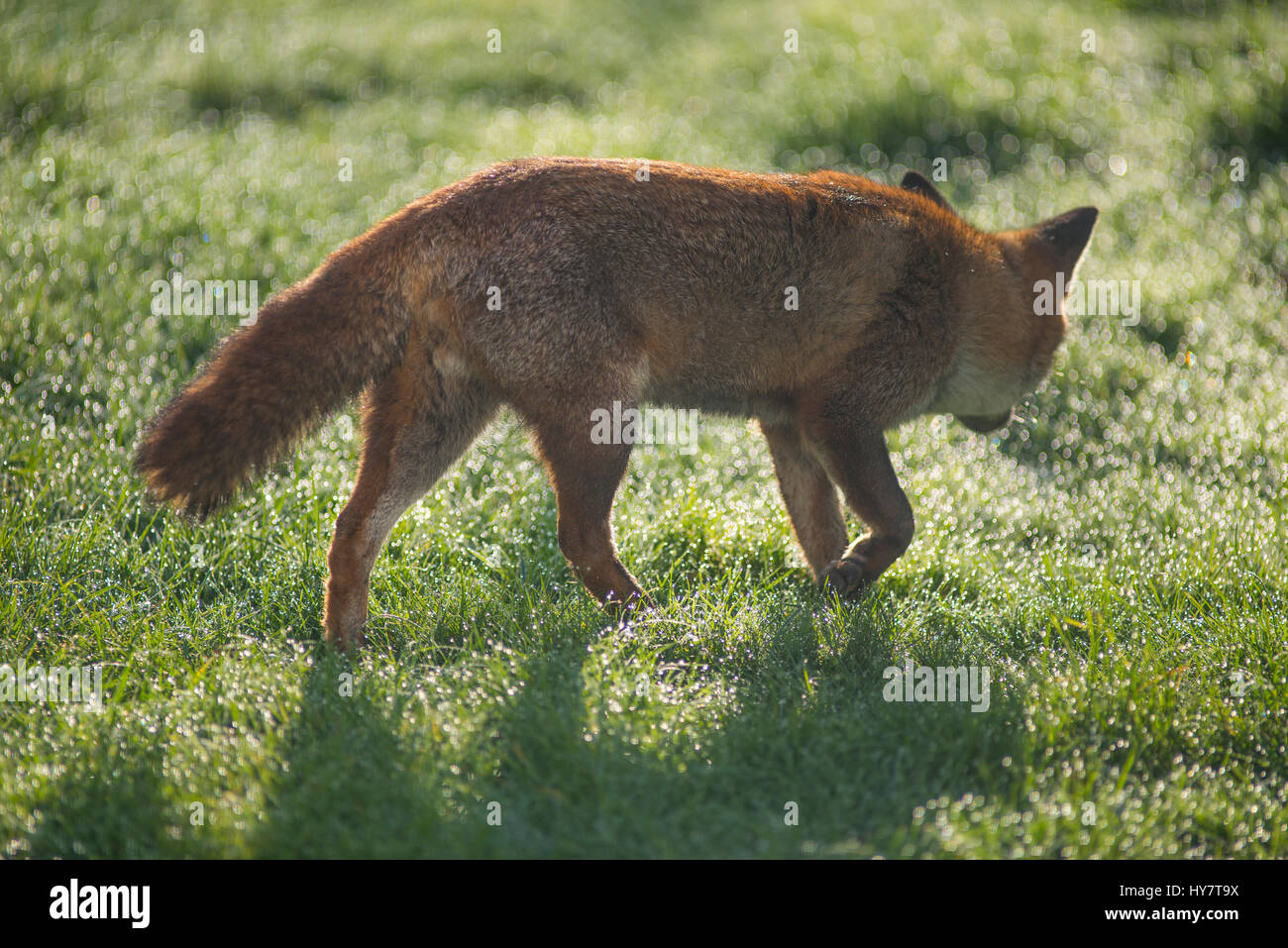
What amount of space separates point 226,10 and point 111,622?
10.3 metres

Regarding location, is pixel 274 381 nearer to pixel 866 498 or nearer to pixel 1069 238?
pixel 866 498

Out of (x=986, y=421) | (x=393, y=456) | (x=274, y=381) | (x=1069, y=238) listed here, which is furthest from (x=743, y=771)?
(x=1069, y=238)

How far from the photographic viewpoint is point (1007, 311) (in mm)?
4848

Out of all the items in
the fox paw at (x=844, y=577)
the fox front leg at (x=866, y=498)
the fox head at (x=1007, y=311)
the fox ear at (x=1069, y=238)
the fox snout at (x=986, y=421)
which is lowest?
the fox paw at (x=844, y=577)

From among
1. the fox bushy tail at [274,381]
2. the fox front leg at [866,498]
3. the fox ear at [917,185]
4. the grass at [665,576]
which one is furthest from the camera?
the fox ear at [917,185]

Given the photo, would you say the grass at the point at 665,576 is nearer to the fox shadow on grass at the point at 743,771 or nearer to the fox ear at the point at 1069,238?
the fox shadow on grass at the point at 743,771

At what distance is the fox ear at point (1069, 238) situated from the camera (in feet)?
16.9

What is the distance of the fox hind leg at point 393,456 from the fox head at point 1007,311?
6.79 feet

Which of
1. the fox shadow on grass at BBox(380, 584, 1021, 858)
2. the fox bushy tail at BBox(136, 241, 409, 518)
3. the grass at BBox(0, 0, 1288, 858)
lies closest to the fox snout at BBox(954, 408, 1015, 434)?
the grass at BBox(0, 0, 1288, 858)

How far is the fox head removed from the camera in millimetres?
4781

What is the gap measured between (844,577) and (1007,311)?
1401 millimetres

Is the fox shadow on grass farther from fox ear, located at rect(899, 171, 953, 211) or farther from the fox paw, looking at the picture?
fox ear, located at rect(899, 171, 953, 211)

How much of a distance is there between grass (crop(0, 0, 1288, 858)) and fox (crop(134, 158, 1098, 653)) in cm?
49

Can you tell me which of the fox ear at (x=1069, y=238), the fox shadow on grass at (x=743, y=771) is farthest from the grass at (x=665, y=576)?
the fox ear at (x=1069, y=238)
